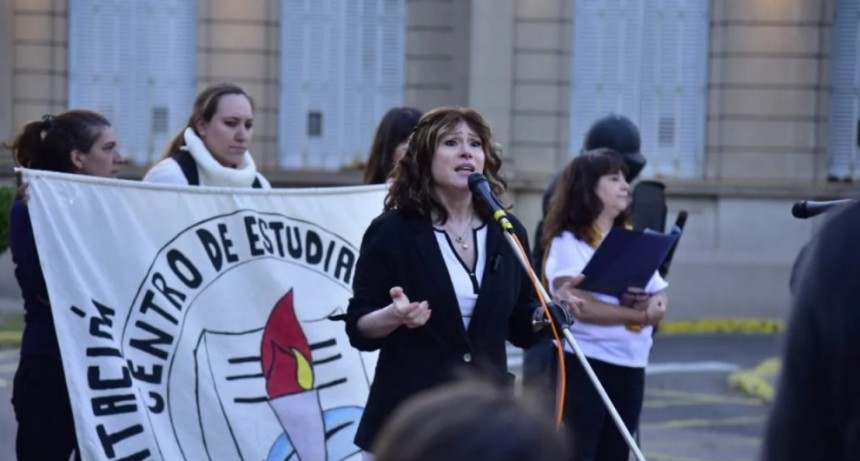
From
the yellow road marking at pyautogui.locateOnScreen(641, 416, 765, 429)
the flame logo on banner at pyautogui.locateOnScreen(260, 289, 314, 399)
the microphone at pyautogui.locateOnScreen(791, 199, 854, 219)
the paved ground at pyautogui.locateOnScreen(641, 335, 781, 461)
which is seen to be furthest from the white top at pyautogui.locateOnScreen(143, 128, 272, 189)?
the yellow road marking at pyautogui.locateOnScreen(641, 416, 765, 429)

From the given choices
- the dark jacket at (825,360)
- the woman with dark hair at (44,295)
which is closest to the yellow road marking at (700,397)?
the woman with dark hair at (44,295)

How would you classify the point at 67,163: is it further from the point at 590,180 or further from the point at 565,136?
the point at 565,136

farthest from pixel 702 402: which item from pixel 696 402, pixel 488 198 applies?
pixel 488 198

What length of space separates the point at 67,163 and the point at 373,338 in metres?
1.61

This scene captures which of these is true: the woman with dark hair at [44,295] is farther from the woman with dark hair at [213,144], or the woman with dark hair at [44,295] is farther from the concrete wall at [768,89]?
the concrete wall at [768,89]

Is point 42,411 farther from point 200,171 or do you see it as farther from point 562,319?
point 562,319

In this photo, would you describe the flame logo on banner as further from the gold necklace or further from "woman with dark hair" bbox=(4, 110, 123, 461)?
the gold necklace

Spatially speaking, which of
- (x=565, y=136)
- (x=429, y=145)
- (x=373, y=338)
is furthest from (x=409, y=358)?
(x=565, y=136)

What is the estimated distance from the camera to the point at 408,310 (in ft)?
14.3

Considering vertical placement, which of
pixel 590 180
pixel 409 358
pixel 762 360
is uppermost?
pixel 590 180

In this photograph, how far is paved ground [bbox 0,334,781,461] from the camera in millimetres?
9453

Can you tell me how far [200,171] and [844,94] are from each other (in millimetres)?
12483

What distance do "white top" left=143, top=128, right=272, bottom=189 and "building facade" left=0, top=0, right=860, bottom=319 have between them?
10750 millimetres

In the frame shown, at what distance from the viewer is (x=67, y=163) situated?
18.0 ft
